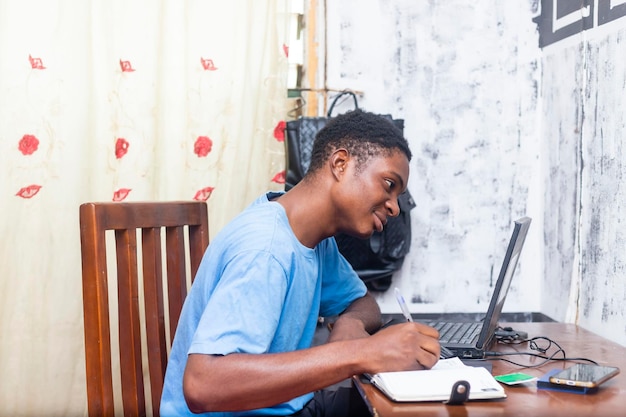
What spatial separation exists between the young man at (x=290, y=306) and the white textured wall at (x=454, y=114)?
86 centimetres

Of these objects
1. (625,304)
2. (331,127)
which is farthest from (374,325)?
(625,304)

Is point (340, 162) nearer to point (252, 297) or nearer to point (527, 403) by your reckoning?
point (252, 297)

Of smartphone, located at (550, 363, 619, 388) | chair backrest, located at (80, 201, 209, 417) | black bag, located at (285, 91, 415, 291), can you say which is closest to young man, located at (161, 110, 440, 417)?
chair backrest, located at (80, 201, 209, 417)

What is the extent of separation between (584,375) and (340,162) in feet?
1.94

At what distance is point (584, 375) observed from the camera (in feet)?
4.23

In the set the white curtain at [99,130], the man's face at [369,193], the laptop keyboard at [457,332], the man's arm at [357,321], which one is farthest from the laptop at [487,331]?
the white curtain at [99,130]

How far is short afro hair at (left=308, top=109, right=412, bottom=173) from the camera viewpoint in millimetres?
1449

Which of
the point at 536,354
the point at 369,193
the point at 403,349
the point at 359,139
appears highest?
the point at 359,139

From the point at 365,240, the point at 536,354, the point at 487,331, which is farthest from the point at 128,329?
the point at 365,240

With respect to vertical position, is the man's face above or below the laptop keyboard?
above

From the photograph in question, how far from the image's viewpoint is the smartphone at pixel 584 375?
1.23 m

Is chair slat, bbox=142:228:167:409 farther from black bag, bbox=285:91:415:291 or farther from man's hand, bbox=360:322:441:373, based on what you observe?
black bag, bbox=285:91:415:291

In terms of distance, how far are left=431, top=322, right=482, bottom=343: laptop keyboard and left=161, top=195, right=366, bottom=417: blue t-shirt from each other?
33 cm

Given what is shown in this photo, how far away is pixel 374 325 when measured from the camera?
5.84 feet
